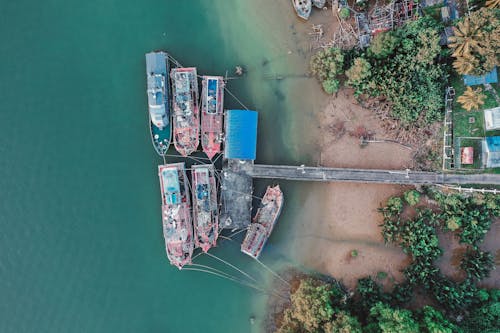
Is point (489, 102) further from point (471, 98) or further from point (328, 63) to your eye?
point (328, 63)

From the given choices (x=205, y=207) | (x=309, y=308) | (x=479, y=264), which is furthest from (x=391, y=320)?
(x=205, y=207)

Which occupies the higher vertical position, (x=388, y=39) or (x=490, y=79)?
(x=388, y=39)

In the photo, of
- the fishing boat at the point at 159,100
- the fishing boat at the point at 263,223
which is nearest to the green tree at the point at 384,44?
the fishing boat at the point at 263,223

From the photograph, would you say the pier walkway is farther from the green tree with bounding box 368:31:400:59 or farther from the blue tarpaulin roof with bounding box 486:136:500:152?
the green tree with bounding box 368:31:400:59

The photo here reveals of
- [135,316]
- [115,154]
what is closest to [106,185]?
[115,154]

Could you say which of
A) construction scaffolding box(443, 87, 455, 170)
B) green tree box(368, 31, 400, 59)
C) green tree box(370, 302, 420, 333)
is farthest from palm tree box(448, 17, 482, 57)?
green tree box(370, 302, 420, 333)

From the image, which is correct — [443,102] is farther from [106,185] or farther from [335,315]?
[106,185]

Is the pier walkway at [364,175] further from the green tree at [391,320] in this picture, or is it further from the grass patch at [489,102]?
the green tree at [391,320]
